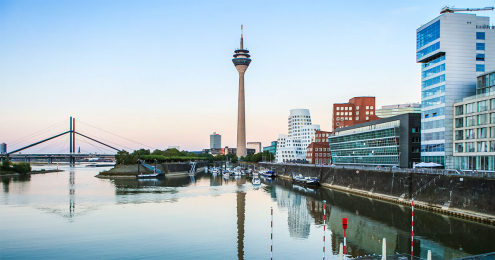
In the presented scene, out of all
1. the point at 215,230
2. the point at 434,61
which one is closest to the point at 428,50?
the point at 434,61

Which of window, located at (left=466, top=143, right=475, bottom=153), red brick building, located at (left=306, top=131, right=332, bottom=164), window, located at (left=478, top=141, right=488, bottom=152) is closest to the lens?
window, located at (left=478, top=141, right=488, bottom=152)

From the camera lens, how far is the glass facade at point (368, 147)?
70812 mm

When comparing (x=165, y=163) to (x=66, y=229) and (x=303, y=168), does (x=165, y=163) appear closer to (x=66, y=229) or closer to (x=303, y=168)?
(x=303, y=168)

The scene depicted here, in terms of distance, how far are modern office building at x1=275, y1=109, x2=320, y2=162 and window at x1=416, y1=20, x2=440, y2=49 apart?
104223mm

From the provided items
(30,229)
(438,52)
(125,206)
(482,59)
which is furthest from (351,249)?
(482,59)

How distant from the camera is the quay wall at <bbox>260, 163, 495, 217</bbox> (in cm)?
3738

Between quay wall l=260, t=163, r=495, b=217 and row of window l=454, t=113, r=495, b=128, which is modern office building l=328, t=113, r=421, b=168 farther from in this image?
row of window l=454, t=113, r=495, b=128

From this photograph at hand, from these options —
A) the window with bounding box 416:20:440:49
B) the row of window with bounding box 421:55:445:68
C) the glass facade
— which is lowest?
the glass facade

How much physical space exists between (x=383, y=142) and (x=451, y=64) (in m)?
21.8

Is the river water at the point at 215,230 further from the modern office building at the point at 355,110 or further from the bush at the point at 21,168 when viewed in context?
the modern office building at the point at 355,110

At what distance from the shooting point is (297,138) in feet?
600

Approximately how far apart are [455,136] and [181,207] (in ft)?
136

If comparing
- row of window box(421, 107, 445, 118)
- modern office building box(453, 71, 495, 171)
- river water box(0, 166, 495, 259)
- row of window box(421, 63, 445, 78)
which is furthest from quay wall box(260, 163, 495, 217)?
row of window box(421, 63, 445, 78)

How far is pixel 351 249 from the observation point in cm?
2886
